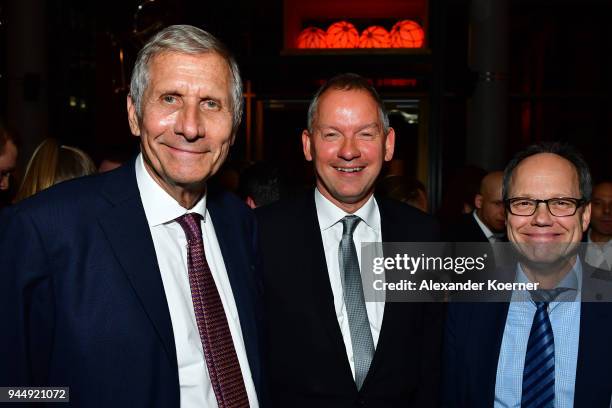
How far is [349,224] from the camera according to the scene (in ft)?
7.55

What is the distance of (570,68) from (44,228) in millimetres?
7919

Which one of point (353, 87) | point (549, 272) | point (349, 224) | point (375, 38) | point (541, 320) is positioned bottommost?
point (541, 320)

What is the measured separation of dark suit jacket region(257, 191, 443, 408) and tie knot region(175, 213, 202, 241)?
55 cm

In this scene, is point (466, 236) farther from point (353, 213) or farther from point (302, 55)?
point (302, 55)

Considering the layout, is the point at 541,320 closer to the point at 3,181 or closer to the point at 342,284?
the point at 342,284

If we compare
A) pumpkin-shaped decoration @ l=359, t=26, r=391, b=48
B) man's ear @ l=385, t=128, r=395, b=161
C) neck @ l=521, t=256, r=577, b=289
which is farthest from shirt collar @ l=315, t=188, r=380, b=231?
pumpkin-shaped decoration @ l=359, t=26, r=391, b=48

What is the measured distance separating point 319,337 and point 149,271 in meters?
0.74

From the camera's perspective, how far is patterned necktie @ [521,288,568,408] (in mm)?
1900

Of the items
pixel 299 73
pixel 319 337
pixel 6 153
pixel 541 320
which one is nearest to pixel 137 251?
pixel 319 337

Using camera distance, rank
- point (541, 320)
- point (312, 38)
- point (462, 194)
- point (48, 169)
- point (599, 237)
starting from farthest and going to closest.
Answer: point (312, 38) < point (462, 194) < point (599, 237) < point (48, 169) < point (541, 320)

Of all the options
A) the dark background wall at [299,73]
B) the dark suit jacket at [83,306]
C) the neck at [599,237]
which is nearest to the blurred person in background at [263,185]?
the dark background wall at [299,73]

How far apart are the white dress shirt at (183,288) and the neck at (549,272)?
0.96 meters

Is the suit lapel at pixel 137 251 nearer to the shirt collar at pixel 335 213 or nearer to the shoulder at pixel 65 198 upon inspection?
the shoulder at pixel 65 198

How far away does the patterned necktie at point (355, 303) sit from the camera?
210 centimetres
